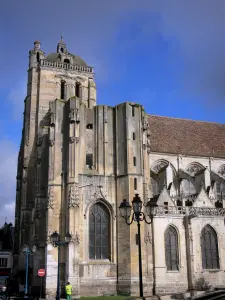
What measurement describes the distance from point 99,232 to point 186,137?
17.6 m

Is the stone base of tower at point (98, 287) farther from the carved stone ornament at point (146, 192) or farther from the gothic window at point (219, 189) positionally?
the gothic window at point (219, 189)

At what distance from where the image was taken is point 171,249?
3020 centimetres

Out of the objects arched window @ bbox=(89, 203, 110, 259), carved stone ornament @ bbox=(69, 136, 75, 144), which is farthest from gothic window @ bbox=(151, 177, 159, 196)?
carved stone ornament @ bbox=(69, 136, 75, 144)

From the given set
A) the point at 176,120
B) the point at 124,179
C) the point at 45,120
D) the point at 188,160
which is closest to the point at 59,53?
the point at 45,120

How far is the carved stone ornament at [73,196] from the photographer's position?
90.7 feet

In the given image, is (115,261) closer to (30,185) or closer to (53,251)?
(53,251)

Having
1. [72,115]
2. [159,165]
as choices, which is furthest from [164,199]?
[72,115]

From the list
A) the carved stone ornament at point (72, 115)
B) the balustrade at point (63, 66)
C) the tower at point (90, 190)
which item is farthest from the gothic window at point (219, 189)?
the balustrade at point (63, 66)

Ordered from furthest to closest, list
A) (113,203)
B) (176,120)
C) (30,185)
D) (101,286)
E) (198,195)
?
1. (176,120)
2. (30,185)
3. (198,195)
4. (113,203)
5. (101,286)

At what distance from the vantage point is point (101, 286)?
27156 mm

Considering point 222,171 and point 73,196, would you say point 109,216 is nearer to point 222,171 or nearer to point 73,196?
point 73,196

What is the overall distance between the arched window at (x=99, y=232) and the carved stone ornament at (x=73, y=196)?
1.73 m

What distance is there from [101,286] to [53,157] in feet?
31.9

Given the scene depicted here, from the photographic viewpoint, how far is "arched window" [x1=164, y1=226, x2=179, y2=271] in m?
29.9
